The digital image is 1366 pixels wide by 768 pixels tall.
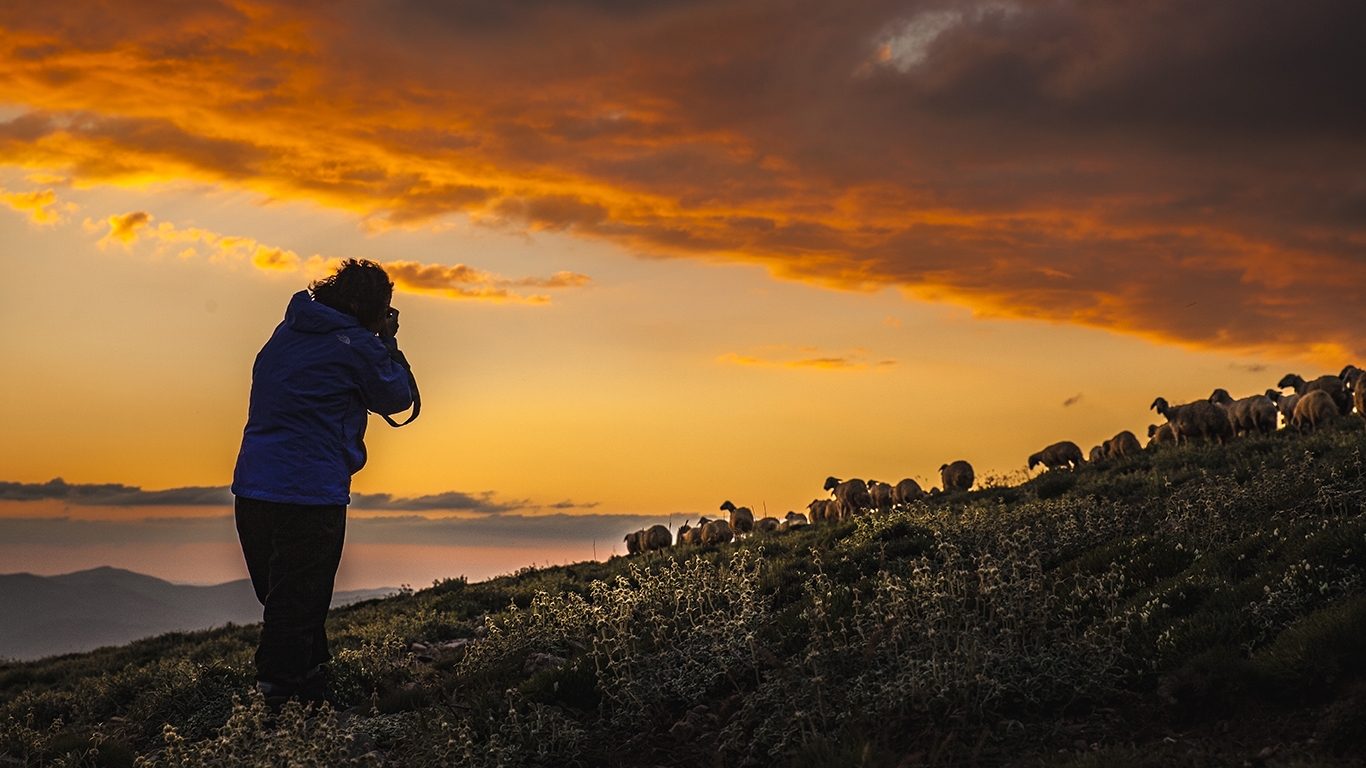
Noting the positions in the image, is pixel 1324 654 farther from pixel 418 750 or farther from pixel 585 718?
pixel 418 750

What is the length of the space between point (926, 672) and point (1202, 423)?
2236 cm

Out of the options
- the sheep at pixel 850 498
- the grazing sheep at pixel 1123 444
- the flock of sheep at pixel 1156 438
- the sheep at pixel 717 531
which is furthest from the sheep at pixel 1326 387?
the sheep at pixel 717 531

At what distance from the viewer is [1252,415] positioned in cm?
2409

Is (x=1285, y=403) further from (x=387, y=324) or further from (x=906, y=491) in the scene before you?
(x=387, y=324)

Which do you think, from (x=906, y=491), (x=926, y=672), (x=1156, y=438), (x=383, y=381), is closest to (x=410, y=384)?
(x=383, y=381)

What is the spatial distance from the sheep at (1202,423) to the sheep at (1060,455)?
15.0ft

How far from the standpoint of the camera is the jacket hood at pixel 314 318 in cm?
698

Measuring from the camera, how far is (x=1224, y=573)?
7.39 meters

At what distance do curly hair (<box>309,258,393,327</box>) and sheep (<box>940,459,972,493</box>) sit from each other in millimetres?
25914

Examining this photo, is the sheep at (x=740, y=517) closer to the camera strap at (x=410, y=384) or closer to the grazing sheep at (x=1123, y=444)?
the grazing sheep at (x=1123, y=444)

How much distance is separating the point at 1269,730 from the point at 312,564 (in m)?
6.14

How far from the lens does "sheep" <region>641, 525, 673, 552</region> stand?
104ft

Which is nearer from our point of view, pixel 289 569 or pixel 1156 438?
pixel 289 569

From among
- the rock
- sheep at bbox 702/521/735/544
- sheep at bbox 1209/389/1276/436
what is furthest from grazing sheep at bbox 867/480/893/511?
the rock
